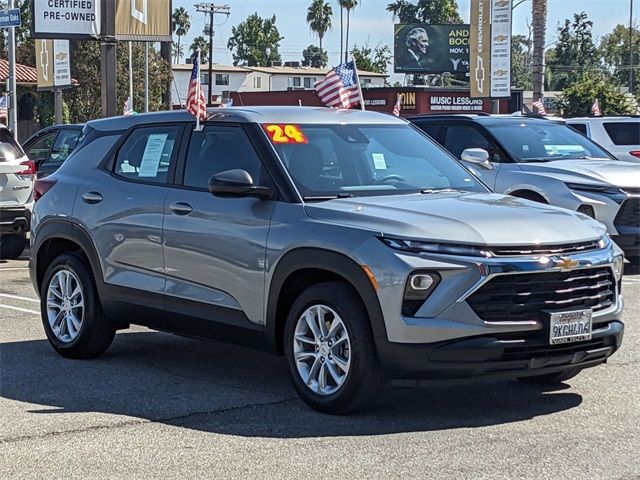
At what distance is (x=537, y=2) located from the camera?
32.1m

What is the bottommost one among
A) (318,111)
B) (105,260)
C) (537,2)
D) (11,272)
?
(11,272)

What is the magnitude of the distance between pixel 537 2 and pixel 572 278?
88.4 ft

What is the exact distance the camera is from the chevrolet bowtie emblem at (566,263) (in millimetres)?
6367

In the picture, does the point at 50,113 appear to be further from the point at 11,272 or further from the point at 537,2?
the point at 11,272

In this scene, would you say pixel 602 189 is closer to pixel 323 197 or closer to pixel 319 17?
pixel 323 197

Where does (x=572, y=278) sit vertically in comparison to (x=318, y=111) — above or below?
below

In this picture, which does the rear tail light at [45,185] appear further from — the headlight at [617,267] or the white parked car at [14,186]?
the white parked car at [14,186]

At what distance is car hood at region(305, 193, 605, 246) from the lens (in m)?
6.32

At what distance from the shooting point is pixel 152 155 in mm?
8133

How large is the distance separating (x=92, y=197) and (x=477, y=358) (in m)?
3.46

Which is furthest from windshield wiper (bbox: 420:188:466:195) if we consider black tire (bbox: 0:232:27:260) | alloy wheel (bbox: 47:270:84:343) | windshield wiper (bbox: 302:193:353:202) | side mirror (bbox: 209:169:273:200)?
black tire (bbox: 0:232:27:260)

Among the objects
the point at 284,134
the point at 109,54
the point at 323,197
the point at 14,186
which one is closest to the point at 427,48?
the point at 109,54

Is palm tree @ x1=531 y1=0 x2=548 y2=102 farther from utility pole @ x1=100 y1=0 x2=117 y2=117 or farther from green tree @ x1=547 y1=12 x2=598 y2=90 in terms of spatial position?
green tree @ x1=547 y1=12 x2=598 y2=90

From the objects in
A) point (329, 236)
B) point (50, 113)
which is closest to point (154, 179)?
point (329, 236)
